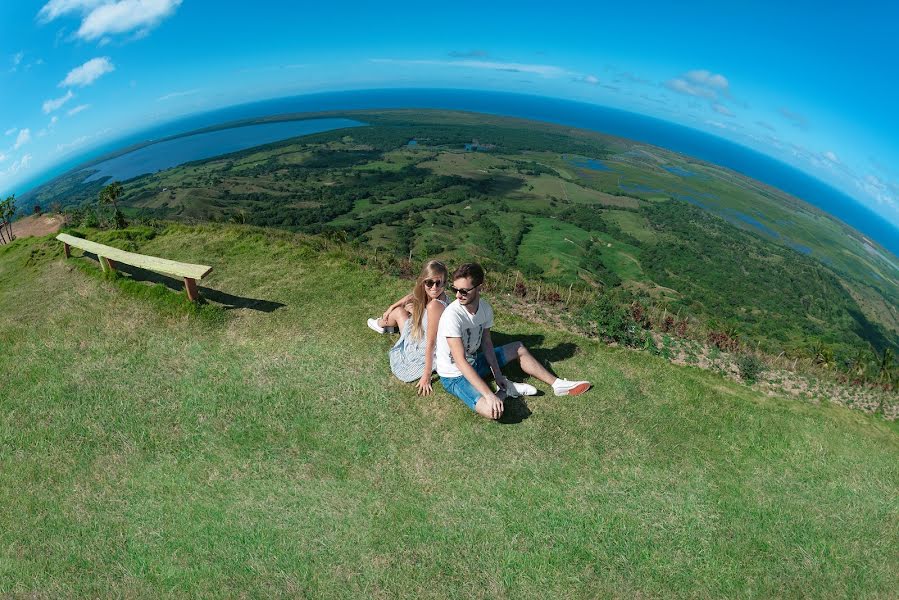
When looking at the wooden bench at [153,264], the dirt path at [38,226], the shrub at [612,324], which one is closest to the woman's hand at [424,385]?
the shrub at [612,324]

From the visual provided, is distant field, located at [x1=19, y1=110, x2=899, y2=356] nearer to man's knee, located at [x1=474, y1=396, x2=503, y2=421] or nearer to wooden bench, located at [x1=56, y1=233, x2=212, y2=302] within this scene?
wooden bench, located at [x1=56, y1=233, x2=212, y2=302]

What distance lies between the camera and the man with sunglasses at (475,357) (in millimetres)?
5676

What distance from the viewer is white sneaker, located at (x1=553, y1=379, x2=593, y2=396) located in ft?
22.3

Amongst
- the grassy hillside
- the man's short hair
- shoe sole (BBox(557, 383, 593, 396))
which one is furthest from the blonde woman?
shoe sole (BBox(557, 383, 593, 396))

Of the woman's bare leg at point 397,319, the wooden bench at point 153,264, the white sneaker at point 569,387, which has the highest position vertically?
the wooden bench at point 153,264

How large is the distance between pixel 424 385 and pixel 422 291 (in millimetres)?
1616

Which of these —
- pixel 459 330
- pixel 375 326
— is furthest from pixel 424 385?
pixel 375 326

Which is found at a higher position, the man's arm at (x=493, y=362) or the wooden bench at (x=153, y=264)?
the wooden bench at (x=153, y=264)

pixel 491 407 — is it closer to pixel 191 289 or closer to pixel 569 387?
pixel 569 387

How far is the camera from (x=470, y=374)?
5785 mm

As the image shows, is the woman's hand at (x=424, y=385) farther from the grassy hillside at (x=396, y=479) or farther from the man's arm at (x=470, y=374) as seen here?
the man's arm at (x=470, y=374)

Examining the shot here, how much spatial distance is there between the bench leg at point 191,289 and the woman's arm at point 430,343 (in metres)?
6.49

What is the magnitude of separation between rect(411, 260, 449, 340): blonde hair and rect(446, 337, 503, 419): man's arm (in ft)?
2.88

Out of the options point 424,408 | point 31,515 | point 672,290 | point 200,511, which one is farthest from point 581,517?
point 672,290
